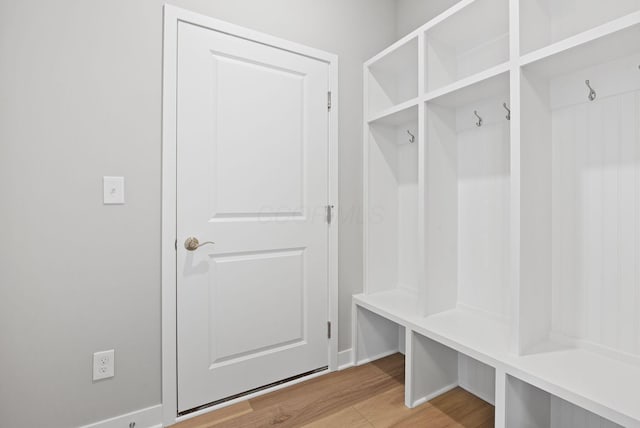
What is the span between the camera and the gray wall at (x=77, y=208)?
1263 millimetres

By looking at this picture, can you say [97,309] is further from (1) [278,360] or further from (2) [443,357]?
(2) [443,357]

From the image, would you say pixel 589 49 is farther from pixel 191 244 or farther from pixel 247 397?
pixel 247 397

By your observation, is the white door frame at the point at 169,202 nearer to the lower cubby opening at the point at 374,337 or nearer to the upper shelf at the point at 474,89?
the lower cubby opening at the point at 374,337

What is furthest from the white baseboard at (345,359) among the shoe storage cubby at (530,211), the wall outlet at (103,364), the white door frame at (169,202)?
the wall outlet at (103,364)

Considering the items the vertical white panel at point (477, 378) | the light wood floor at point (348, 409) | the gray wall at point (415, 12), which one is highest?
the gray wall at point (415, 12)

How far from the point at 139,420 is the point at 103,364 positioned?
1.10 feet

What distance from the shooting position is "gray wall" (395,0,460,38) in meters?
1.94

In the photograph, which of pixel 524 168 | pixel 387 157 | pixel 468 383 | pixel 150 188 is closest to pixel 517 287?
pixel 524 168

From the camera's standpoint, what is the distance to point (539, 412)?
1.35m

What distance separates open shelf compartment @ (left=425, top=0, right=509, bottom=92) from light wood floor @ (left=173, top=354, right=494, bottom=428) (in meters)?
1.72

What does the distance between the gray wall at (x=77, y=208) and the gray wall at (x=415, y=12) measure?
4.32ft

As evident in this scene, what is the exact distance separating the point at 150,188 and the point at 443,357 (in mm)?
1829

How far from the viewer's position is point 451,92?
5.10 ft

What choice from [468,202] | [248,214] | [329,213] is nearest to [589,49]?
[468,202]
